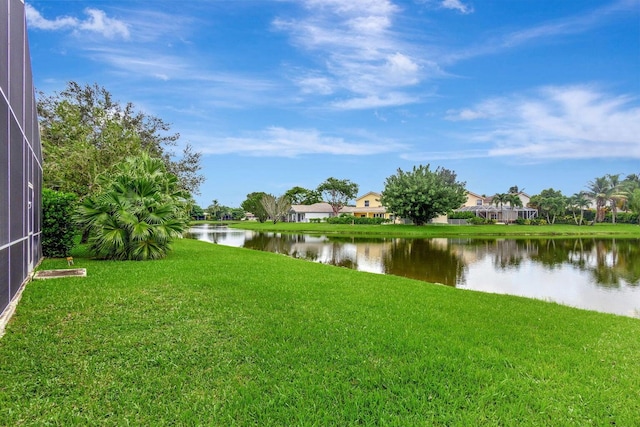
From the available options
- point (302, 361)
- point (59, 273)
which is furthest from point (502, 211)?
point (302, 361)

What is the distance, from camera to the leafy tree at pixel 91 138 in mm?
15328

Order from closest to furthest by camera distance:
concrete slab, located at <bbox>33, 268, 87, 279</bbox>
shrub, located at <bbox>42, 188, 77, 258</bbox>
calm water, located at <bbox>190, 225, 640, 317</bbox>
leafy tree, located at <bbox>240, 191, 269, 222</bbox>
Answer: concrete slab, located at <bbox>33, 268, 87, 279</bbox> → calm water, located at <bbox>190, 225, 640, 317</bbox> → shrub, located at <bbox>42, 188, 77, 258</bbox> → leafy tree, located at <bbox>240, 191, 269, 222</bbox>

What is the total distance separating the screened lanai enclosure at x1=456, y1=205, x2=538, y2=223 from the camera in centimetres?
6209

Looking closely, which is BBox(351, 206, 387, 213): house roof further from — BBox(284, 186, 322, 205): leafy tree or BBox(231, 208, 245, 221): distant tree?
BBox(231, 208, 245, 221): distant tree

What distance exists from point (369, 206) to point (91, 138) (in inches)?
2260

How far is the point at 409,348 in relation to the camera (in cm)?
442

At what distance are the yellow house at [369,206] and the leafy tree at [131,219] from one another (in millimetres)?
59289

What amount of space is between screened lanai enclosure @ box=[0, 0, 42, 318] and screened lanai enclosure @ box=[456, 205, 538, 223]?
207ft

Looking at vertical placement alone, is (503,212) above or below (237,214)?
above

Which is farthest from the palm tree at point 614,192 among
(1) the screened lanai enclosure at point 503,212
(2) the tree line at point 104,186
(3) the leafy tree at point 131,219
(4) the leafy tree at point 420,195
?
(3) the leafy tree at point 131,219

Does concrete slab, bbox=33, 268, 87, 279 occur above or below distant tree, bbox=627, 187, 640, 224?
below

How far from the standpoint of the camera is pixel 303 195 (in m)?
86.8

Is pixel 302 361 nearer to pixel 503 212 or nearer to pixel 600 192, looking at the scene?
pixel 503 212

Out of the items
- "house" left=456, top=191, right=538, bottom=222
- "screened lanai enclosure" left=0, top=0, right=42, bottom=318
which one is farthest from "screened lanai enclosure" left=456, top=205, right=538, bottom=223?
"screened lanai enclosure" left=0, top=0, right=42, bottom=318
